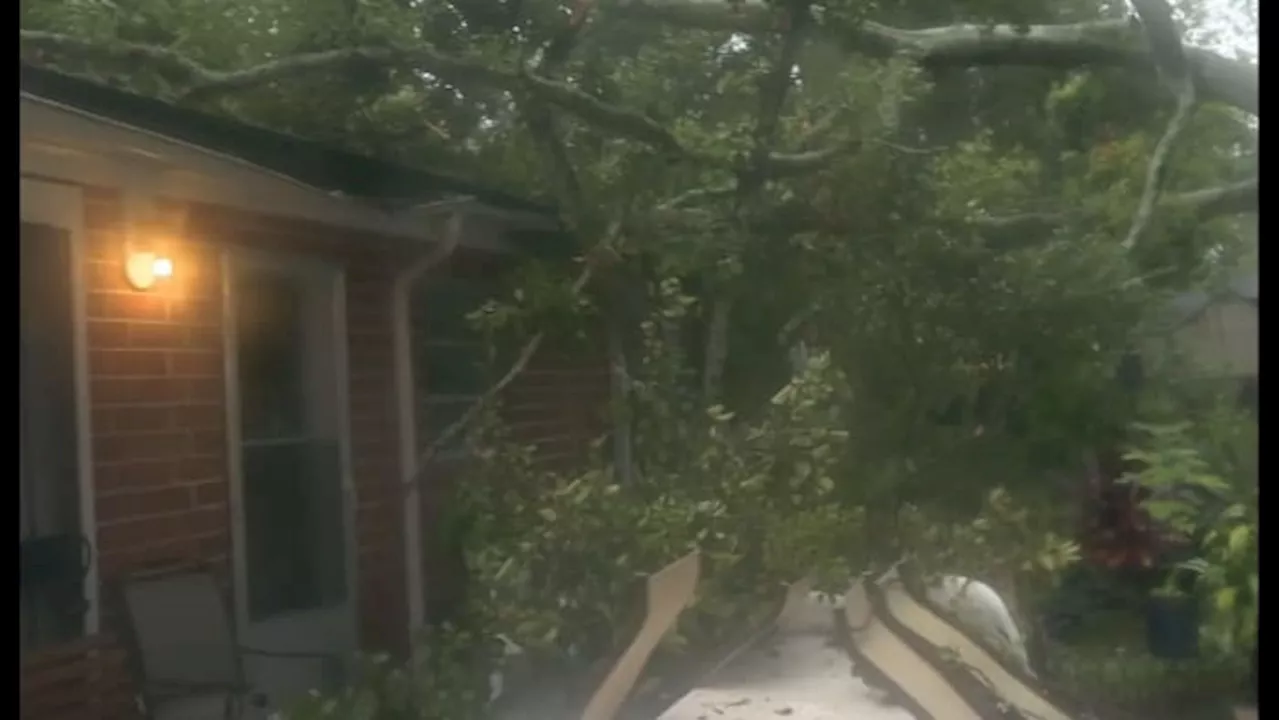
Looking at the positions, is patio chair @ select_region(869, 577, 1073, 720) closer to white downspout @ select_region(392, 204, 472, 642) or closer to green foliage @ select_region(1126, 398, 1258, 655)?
green foliage @ select_region(1126, 398, 1258, 655)

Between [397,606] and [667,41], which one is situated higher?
[667,41]

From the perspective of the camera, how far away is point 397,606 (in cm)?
135

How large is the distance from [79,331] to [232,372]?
0.48 feet

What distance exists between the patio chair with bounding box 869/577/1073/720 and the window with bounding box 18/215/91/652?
0.79 metres

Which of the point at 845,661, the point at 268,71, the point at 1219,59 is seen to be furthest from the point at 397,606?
the point at 1219,59

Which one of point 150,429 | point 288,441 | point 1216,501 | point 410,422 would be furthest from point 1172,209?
point 150,429

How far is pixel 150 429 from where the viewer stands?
4.22ft

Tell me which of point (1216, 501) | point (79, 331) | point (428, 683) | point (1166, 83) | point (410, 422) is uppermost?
point (1166, 83)

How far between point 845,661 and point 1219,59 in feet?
2.33

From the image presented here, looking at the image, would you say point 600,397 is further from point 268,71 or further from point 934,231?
point 268,71

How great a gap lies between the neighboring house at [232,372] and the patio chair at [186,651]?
0.02 m

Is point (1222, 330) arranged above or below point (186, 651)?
above

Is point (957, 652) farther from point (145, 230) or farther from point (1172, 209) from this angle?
point (145, 230)

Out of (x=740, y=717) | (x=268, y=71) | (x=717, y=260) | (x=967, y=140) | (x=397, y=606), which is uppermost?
(x=268, y=71)
